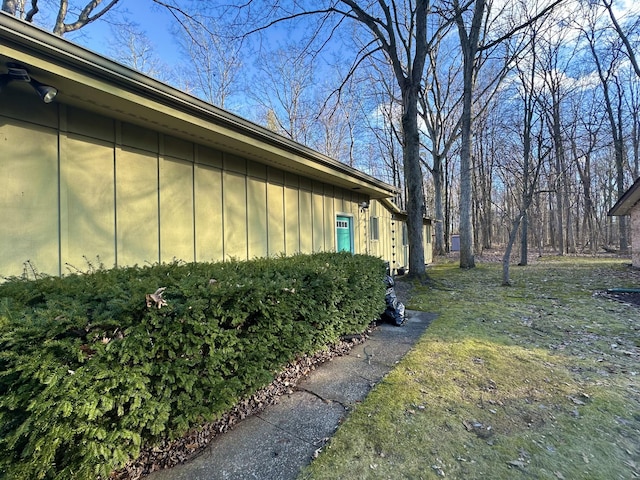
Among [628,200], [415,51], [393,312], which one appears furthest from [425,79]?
[393,312]

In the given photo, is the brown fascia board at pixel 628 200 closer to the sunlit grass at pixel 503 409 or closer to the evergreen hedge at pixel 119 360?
the sunlit grass at pixel 503 409

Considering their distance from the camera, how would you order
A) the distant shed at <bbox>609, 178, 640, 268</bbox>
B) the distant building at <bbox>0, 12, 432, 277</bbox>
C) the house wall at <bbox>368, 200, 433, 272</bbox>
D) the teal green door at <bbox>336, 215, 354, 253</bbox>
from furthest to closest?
the distant shed at <bbox>609, 178, 640, 268</bbox> < the house wall at <bbox>368, 200, 433, 272</bbox> < the teal green door at <bbox>336, 215, 354, 253</bbox> < the distant building at <bbox>0, 12, 432, 277</bbox>

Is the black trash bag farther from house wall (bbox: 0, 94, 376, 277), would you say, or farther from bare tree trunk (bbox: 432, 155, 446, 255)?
bare tree trunk (bbox: 432, 155, 446, 255)

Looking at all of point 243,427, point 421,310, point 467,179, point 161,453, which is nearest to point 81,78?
point 161,453

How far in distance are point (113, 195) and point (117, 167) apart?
0.34m

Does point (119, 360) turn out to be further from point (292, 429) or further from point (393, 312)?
point (393, 312)

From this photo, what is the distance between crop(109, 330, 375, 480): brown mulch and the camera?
6.02 ft

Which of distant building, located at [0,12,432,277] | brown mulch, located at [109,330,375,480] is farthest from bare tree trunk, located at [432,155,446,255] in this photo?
brown mulch, located at [109,330,375,480]

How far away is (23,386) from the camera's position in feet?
4.46

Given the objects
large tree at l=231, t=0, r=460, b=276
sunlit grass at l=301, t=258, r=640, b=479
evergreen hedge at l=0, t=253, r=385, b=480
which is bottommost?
sunlit grass at l=301, t=258, r=640, b=479

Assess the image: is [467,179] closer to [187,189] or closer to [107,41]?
[187,189]

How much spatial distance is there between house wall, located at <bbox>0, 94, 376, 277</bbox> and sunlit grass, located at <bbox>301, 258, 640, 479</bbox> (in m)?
3.13

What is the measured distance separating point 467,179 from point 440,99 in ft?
32.1

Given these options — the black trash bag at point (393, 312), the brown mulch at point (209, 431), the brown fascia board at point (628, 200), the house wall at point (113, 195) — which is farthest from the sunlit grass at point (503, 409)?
the brown fascia board at point (628, 200)
